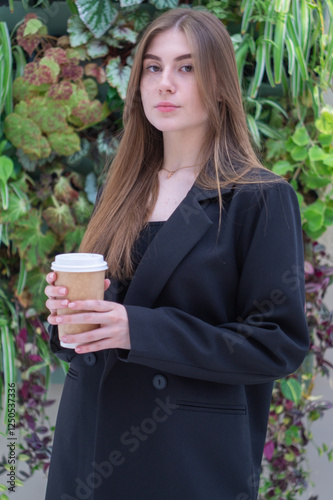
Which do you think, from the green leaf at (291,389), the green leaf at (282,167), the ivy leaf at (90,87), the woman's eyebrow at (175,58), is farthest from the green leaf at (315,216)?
the woman's eyebrow at (175,58)

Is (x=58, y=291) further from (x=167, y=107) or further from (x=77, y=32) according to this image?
(x=77, y=32)

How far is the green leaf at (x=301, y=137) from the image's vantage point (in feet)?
6.31

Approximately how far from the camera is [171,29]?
3.67 feet

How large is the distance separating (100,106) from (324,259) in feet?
3.33

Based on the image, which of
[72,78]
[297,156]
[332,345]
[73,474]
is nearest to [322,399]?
[332,345]

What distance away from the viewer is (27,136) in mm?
1887

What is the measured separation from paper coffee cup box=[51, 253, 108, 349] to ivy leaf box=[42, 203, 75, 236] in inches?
42.5

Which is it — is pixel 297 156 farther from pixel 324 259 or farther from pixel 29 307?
pixel 29 307

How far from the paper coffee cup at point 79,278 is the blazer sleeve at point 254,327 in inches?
2.9

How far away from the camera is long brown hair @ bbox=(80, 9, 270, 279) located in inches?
42.3

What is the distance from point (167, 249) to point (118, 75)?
42.6 inches

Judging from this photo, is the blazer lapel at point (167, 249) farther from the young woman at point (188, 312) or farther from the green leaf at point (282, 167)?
the green leaf at point (282, 167)

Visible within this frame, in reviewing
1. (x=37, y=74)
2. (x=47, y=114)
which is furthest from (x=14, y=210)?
(x=37, y=74)

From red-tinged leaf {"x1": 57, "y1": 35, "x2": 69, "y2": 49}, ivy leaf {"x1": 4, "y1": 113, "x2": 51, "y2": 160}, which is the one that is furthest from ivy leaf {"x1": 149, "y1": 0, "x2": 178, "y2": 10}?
ivy leaf {"x1": 4, "y1": 113, "x2": 51, "y2": 160}
